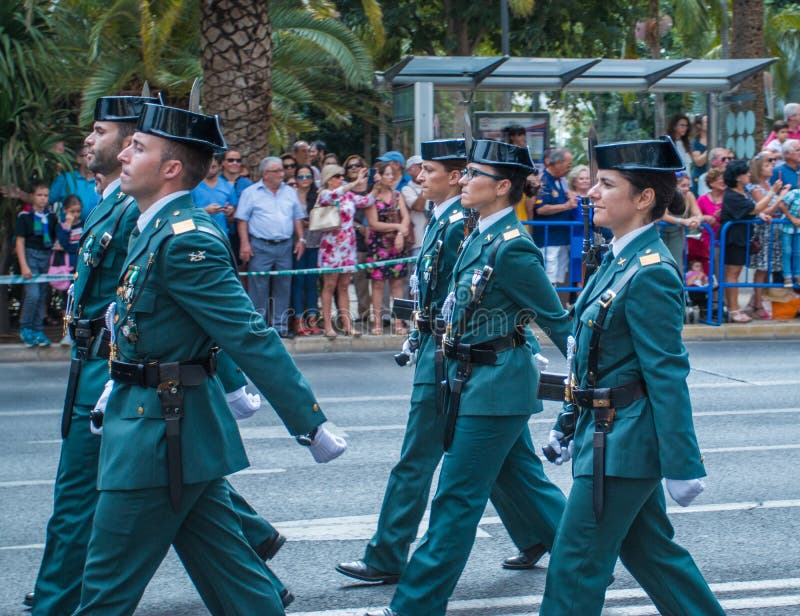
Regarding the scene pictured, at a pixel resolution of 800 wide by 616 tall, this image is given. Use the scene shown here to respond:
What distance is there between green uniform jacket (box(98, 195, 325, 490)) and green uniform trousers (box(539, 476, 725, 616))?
92cm

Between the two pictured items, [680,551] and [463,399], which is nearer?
[680,551]

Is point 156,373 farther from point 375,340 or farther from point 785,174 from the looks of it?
point 785,174

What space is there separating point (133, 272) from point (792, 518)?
417 centimetres

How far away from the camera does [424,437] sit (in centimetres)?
555

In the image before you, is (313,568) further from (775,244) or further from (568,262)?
(775,244)

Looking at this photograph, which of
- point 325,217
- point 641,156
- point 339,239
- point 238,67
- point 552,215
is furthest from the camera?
point 238,67

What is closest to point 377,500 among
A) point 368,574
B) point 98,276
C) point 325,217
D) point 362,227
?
point 368,574

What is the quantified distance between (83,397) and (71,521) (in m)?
0.49

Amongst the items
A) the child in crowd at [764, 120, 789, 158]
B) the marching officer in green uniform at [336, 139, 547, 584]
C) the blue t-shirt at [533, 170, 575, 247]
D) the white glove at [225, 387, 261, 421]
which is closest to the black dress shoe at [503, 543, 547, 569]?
the marching officer in green uniform at [336, 139, 547, 584]

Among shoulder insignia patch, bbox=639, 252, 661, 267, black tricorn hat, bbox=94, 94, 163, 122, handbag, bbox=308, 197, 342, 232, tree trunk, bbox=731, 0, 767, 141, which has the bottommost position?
handbag, bbox=308, 197, 342, 232

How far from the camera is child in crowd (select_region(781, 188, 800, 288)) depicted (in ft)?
46.7

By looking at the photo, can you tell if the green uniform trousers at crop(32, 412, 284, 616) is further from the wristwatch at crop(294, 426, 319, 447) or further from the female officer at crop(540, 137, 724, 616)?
the female officer at crop(540, 137, 724, 616)

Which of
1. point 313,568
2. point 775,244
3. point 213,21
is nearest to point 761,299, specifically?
point 775,244

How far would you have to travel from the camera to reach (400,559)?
5.66 metres
